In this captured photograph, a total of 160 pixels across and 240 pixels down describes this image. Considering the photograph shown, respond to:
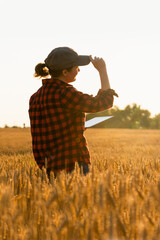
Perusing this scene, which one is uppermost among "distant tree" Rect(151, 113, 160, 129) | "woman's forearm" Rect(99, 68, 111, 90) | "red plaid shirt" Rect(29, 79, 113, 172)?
"woman's forearm" Rect(99, 68, 111, 90)

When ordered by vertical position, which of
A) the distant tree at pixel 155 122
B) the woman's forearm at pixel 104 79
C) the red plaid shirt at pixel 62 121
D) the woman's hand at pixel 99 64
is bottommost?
the distant tree at pixel 155 122

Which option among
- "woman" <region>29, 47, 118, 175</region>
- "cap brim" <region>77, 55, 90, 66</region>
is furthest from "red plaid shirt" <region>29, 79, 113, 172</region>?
"cap brim" <region>77, 55, 90, 66</region>

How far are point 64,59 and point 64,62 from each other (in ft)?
0.08

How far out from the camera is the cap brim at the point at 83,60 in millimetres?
2352

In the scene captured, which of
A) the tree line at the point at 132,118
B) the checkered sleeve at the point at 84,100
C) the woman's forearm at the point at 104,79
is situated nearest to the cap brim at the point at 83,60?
the woman's forearm at the point at 104,79

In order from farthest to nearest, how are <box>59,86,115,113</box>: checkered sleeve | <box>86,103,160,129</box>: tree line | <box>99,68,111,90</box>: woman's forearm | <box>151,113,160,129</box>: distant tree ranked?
<box>151,113,160,129</box>: distant tree
<box>86,103,160,129</box>: tree line
<box>99,68,111,90</box>: woman's forearm
<box>59,86,115,113</box>: checkered sleeve

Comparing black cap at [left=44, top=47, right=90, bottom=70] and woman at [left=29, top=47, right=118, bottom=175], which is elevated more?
black cap at [left=44, top=47, right=90, bottom=70]

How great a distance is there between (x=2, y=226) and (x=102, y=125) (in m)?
23.7

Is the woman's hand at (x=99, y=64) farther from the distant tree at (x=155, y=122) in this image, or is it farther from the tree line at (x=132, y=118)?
the distant tree at (x=155, y=122)

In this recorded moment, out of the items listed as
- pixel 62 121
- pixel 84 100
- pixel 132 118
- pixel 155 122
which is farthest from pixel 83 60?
pixel 155 122

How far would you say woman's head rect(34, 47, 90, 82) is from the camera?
7.59ft

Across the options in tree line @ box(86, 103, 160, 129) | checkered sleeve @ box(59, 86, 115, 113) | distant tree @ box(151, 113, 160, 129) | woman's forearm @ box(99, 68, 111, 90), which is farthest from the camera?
distant tree @ box(151, 113, 160, 129)

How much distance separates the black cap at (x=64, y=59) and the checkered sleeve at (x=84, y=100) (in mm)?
225

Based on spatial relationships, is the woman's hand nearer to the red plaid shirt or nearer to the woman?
the woman
